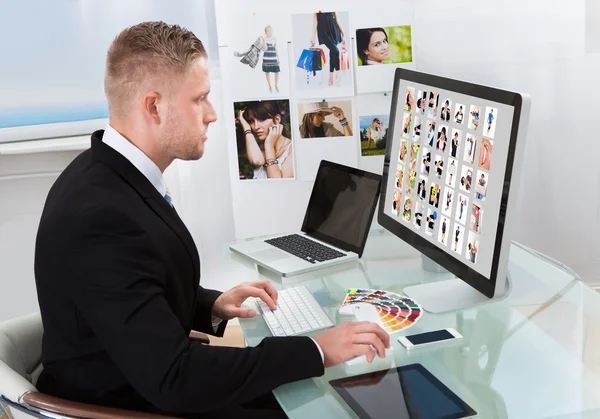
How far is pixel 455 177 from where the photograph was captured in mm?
1607

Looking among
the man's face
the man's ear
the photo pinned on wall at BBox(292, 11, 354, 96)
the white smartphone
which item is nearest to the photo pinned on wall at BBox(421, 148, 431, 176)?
the white smartphone

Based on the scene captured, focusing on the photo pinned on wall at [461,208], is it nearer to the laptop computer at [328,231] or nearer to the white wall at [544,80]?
the laptop computer at [328,231]

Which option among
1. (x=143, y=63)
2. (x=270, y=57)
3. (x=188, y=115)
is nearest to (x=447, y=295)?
(x=188, y=115)

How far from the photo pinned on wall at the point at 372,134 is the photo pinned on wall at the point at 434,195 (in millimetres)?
1248

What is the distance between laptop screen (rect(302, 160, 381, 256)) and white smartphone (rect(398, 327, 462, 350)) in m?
0.56

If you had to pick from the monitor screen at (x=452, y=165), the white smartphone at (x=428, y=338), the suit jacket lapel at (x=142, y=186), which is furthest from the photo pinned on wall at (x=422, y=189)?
the suit jacket lapel at (x=142, y=186)

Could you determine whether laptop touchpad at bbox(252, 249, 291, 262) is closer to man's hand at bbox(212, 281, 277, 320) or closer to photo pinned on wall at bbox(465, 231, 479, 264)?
man's hand at bbox(212, 281, 277, 320)

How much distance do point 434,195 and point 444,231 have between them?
90 millimetres

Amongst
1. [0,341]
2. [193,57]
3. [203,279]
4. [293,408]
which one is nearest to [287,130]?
[203,279]

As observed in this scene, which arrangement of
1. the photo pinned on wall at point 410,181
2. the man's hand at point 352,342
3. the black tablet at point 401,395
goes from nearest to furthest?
the black tablet at point 401,395 → the man's hand at point 352,342 → the photo pinned on wall at point 410,181

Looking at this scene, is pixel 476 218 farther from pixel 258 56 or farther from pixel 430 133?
pixel 258 56

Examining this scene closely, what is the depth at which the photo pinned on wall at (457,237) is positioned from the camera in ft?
5.23

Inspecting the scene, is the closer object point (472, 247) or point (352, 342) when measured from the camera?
point (352, 342)

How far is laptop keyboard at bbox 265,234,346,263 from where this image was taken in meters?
2.06
